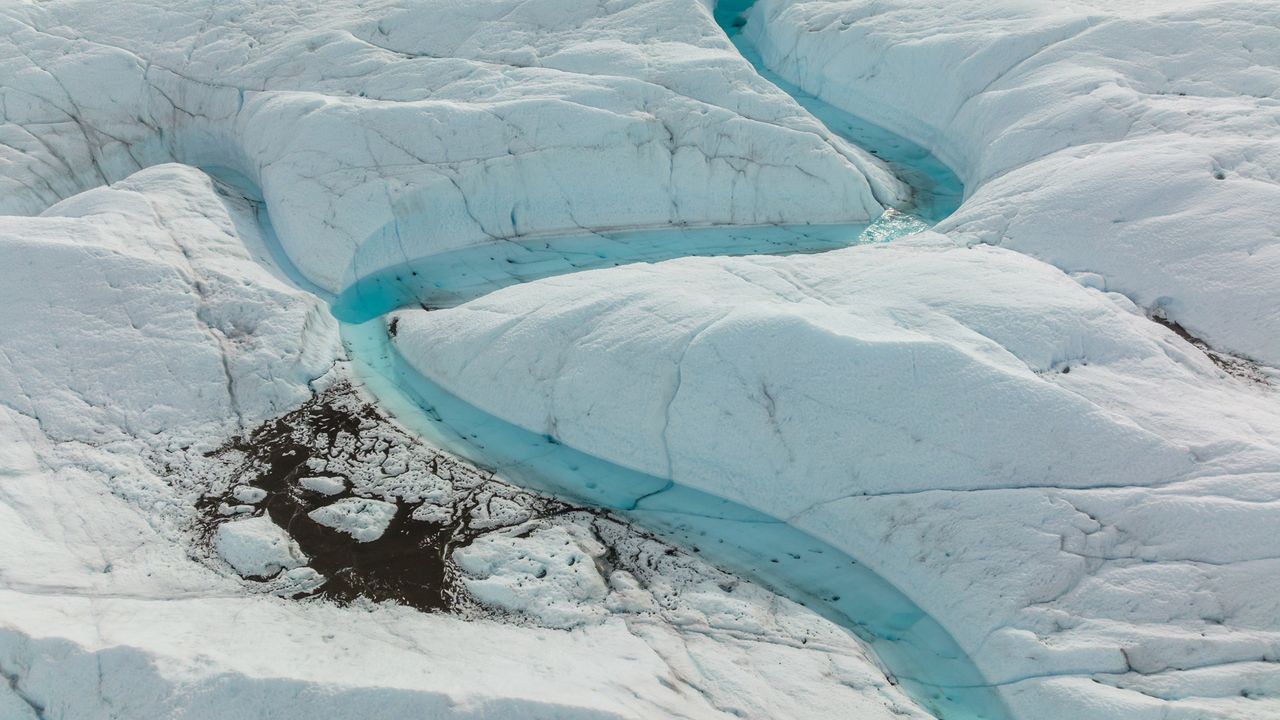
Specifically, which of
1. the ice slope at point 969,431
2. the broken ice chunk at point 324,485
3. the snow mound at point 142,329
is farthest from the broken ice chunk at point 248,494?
the ice slope at point 969,431

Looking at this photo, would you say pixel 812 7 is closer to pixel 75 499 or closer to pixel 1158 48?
pixel 1158 48

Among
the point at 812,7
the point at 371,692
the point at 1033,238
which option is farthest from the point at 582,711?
the point at 812,7

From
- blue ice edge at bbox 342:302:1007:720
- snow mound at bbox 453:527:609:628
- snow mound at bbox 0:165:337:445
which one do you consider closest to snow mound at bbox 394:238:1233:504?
blue ice edge at bbox 342:302:1007:720

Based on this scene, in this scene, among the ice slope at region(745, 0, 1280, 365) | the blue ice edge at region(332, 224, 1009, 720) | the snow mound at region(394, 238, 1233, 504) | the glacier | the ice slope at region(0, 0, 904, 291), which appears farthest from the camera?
the ice slope at region(0, 0, 904, 291)

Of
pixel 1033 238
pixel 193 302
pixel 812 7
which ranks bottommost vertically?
pixel 193 302

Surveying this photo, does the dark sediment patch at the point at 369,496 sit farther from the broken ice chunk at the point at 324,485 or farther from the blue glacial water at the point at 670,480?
the blue glacial water at the point at 670,480

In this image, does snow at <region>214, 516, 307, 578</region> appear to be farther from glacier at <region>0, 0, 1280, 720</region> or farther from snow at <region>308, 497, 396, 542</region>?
snow at <region>308, 497, 396, 542</region>

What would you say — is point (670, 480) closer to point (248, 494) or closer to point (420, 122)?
point (248, 494)
